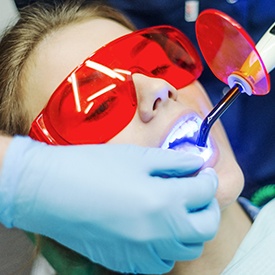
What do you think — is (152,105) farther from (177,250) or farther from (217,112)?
(177,250)

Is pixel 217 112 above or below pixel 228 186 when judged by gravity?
above

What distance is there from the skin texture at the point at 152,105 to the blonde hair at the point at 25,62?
1.1 inches

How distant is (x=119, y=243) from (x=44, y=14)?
73 cm

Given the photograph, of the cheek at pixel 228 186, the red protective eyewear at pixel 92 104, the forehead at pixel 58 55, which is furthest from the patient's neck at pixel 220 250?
the forehead at pixel 58 55

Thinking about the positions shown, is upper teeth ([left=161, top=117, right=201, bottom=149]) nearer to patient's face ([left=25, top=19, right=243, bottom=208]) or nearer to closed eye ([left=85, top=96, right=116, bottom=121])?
patient's face ([left=25, top=19, right=243, bottom=208])

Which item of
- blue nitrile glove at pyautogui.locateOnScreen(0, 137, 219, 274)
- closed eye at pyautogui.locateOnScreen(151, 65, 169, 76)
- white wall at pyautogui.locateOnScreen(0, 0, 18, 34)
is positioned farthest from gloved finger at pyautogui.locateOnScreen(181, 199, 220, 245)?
white wall at pyautogui.locateOnScreen(0, 0, 18, 34)

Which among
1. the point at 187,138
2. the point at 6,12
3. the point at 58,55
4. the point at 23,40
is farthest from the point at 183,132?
the point at 6,12

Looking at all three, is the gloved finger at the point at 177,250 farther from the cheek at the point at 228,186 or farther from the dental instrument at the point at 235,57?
the dental instrument at the point at 235,57

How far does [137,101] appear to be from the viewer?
1157 millimetres

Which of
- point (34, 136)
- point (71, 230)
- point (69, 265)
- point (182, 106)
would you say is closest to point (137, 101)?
point (182, 106)

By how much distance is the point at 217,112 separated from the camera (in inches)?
44.9

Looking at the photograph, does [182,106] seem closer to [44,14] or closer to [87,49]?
[87,49]

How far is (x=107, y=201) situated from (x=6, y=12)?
916 mm

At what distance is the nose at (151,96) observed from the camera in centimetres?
112
